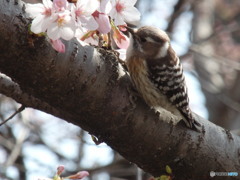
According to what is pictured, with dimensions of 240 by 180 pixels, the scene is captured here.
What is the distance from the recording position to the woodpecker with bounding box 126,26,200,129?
12.1 feet

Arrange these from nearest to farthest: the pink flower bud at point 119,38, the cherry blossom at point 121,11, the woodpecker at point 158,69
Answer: the cherry blossom at point 121,11 < the pink flower bud at point 119,38 < the woodpecker at point 158,69

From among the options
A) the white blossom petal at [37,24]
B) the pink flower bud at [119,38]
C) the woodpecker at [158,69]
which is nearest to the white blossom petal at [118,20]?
the pink flower bud at [119,38]

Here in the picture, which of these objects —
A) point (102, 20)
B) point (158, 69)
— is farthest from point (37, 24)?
point (158, 69)

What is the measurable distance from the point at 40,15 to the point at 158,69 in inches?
67.3

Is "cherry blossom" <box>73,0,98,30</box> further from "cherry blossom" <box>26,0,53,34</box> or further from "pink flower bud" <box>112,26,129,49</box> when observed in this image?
"pink flower bud" <box>112,26,129,49</box>

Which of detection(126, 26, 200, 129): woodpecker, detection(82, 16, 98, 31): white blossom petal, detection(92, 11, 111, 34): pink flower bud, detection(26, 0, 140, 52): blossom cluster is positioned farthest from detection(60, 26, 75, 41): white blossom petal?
detection(126, 26, 200, 129): woodpecker

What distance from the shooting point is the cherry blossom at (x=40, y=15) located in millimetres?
2201

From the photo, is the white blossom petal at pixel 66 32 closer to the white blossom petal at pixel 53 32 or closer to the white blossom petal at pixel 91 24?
the white blossom petal at pixel 53 32

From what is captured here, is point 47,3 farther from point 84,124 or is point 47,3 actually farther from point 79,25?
point 84,124

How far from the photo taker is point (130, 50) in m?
3.84

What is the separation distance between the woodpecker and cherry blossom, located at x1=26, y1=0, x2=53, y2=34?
1.36 m

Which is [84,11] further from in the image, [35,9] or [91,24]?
[35,9]

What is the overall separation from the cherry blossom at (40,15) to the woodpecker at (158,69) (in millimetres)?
1358

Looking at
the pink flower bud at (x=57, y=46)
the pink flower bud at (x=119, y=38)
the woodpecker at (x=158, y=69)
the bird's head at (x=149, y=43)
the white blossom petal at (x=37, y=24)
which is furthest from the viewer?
the bird's head at (x=149, y=43)
